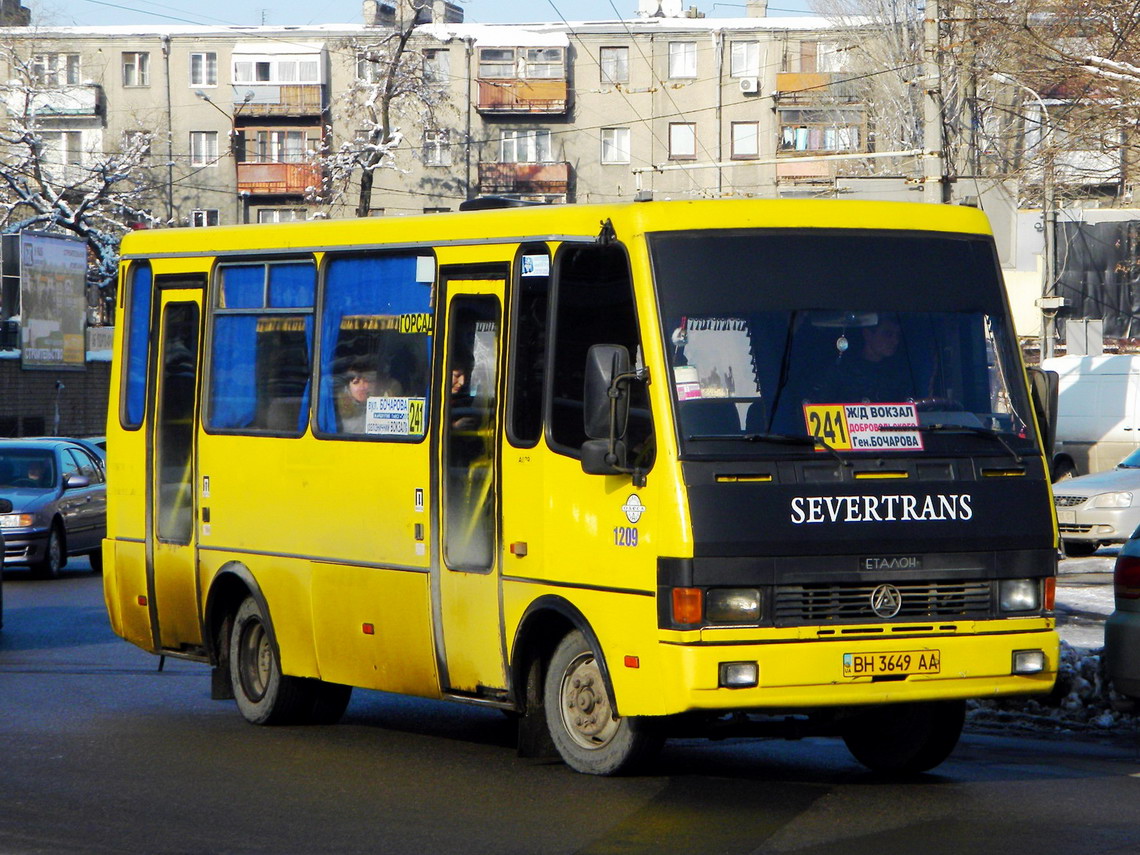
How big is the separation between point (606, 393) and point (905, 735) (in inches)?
90.6

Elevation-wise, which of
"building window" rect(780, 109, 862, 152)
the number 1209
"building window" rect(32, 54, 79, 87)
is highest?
"building window" rect(32, 54, 79, 87)

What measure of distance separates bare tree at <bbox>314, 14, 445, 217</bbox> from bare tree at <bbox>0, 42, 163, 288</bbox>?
6.62m

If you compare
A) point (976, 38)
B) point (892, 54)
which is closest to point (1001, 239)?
point (892, 54)

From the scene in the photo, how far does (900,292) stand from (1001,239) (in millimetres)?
36666

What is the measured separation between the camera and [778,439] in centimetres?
779

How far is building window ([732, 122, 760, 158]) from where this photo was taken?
7006 centimetres

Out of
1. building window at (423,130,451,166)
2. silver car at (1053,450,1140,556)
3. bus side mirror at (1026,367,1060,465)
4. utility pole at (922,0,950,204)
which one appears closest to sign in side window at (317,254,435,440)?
bus side mirror at (1026,367,1060,465)

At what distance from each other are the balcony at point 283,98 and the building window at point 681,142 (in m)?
13.3

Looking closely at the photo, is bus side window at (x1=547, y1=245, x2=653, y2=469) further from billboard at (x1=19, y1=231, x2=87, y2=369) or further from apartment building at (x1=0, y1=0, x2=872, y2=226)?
apartment building at (x1=0, y1=0, x2=872, y2=226)

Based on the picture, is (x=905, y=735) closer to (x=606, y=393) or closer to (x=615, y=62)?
(x=606, y=393)

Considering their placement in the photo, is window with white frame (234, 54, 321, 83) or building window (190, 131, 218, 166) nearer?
window with white frame (234, 54, 321, 83)

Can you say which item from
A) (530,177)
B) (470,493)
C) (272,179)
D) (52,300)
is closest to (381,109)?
(530,177)

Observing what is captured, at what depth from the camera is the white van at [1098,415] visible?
2839cm

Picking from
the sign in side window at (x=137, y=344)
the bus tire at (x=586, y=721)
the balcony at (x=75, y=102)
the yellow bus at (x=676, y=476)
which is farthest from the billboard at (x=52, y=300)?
the bus tire at (x=586, y=721)
